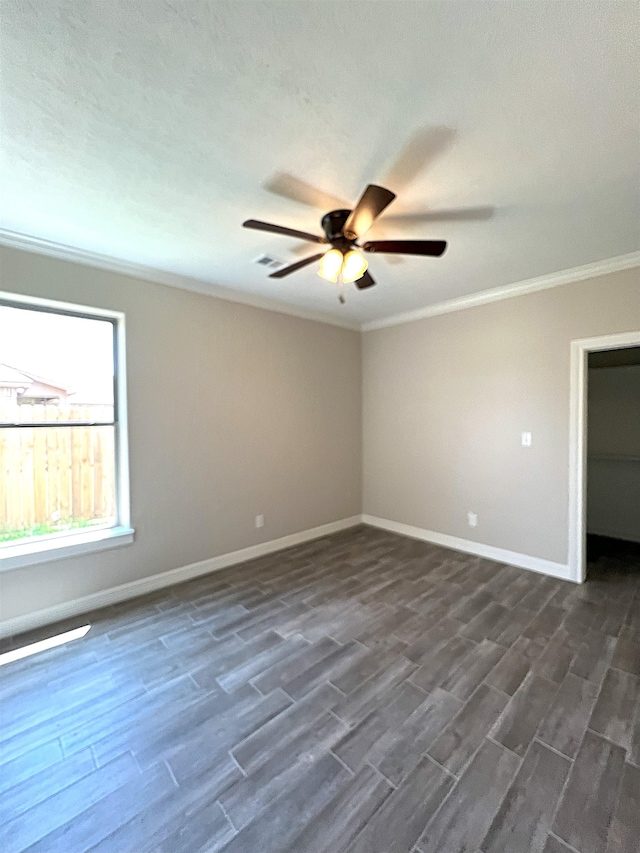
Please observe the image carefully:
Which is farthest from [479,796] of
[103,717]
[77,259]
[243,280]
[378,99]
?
[77,259]

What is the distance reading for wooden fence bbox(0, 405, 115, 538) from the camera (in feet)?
8.38

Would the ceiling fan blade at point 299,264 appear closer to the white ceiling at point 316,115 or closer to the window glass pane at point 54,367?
the white ceiling at point 316,115

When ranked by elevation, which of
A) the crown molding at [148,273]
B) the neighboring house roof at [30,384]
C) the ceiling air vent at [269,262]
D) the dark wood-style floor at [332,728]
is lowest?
the dark wood-style floor at [332,728]

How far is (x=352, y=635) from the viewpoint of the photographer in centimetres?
245

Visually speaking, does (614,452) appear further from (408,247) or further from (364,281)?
(408,247)

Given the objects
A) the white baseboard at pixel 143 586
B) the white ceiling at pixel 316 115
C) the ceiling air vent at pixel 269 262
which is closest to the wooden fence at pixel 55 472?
the white baseboard at pixel 143 586

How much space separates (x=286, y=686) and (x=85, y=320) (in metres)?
3.06

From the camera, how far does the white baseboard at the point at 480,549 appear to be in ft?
10.8

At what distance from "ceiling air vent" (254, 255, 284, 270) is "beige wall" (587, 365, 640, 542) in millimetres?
4299

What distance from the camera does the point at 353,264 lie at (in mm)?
2066

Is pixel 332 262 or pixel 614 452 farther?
pixel 614 452

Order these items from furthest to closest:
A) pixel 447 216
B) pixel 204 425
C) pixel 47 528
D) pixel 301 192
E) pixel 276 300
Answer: pixel 276 300, pixel 204 425, pixel 47 528, pixel 447 216, pixel 301 192

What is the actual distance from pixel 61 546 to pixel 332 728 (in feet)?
7.47

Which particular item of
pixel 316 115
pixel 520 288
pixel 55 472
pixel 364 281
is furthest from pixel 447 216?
pixel 55 472
